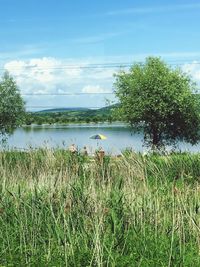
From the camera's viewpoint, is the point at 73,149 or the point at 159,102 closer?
the point at 73,149

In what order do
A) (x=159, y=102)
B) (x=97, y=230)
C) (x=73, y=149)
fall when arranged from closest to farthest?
(x=97, y=230), (x=73, y=149), (x=159, y=102)

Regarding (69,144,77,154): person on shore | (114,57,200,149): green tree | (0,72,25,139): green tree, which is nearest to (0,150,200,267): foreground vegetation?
(69,144,77,154): person on shore

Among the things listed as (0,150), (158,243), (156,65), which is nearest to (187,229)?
(158,243)

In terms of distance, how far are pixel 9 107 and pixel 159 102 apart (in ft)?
58.8

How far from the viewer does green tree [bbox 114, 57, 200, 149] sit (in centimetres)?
4209

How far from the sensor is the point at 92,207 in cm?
1095

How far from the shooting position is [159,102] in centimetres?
4191

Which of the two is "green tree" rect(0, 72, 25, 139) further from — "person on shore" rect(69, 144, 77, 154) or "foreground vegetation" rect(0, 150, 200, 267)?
"foreground vegetation" rect(0, 150, 200, 267)

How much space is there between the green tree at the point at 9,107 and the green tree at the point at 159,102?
13.0 metres

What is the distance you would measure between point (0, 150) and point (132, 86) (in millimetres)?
19450

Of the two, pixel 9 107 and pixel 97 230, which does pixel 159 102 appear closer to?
pixel 9 107

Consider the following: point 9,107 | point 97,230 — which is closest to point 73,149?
point 97,230

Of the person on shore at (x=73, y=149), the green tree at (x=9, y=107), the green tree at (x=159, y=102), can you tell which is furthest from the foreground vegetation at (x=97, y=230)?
the green tree at (x=9, y=107)

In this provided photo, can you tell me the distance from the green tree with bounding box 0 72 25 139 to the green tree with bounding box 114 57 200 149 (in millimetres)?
12999
